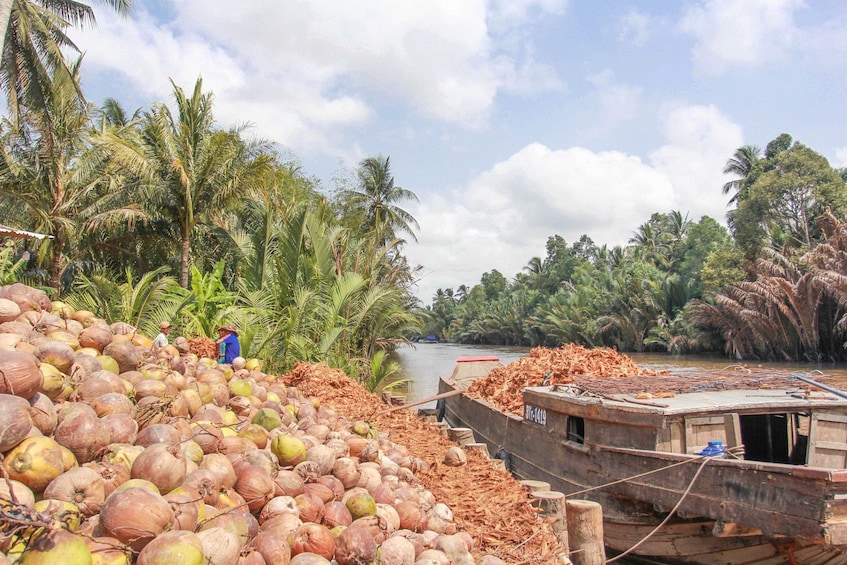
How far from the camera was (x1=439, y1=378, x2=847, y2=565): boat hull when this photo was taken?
5.10 meters

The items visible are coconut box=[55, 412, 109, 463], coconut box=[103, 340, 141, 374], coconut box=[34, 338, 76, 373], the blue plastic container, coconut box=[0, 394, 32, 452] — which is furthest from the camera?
the blue plastic container

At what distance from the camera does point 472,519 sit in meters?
4.18

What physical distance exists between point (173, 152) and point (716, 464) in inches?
554

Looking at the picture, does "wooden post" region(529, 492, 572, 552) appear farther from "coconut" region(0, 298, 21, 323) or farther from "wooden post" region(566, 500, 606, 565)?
"coconut" region(0, 298, 21, 323)

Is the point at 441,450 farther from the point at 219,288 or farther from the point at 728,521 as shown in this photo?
the point at 219,288

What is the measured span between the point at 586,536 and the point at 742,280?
30237 millimetres

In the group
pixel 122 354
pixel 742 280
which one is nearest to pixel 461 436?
pixel 122 354

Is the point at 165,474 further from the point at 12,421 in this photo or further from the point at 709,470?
the point at 709,470

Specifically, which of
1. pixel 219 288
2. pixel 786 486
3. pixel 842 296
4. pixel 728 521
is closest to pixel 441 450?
pixel 728 521

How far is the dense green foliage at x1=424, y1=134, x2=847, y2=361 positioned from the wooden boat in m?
22.1

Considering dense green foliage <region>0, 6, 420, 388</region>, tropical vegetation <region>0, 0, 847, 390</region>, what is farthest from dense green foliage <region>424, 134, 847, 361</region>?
dense green foliage <region>0, 6, 420, 388</region>

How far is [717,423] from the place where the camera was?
6230mm

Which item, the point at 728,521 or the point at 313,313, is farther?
the point at 313,313

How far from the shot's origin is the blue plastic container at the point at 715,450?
5.86m
